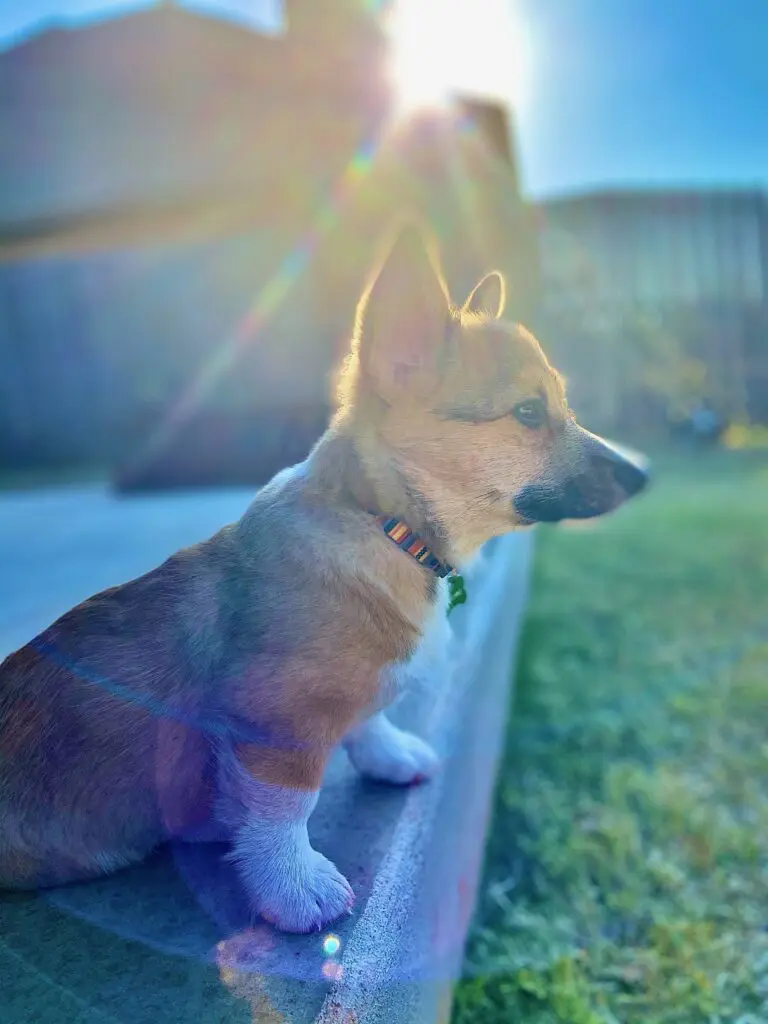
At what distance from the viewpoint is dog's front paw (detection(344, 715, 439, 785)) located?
1.96 m

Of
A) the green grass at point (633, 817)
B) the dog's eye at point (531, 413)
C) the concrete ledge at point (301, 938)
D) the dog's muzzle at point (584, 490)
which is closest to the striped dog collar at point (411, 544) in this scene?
the concrete ledge at point (301, 938)

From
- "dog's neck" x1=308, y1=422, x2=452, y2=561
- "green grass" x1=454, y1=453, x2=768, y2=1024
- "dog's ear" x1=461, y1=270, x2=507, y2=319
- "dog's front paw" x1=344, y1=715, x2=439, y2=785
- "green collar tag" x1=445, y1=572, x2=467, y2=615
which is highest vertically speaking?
"dog's ear" x1=461, y1=270, x2=507, y2=319

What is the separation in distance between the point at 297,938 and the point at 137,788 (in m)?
0.40

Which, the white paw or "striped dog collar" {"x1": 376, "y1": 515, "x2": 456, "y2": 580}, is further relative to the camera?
"striped dog collar" {"x1": 376, "y1": 515, "x2": 456, "y2": 580}

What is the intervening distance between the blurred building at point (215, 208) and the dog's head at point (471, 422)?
1.21 m

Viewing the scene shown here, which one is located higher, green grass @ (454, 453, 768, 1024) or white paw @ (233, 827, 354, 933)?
white paw @ (233, 827, 354, 933)

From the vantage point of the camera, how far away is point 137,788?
1.48m

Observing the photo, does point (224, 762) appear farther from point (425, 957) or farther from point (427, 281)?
point (427, 281)

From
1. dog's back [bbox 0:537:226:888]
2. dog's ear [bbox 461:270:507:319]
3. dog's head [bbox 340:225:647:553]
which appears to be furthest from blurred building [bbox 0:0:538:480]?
dog's back [bbox 0:537:226:888]

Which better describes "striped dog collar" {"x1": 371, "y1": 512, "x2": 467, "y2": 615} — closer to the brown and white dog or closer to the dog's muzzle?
the brown and white dog

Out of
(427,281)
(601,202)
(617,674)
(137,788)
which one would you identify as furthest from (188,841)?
(601,202)

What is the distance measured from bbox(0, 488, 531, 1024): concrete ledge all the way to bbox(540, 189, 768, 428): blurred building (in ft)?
15.8

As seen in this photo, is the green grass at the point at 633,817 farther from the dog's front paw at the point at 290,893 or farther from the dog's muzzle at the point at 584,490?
the dog's muzzle at the point at 584,490

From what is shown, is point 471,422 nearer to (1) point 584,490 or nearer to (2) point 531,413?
(2) point 531,413
